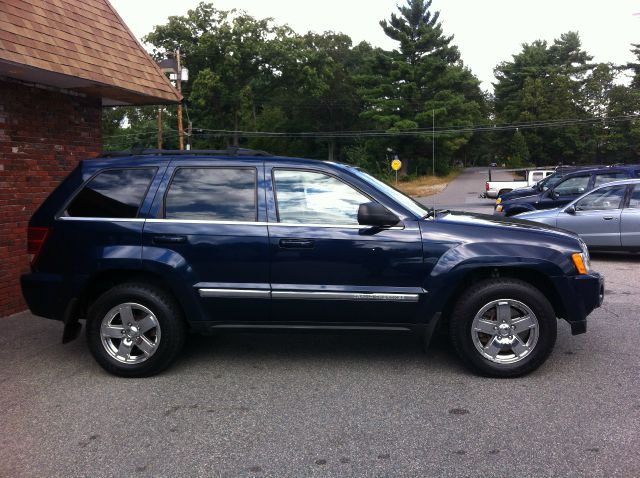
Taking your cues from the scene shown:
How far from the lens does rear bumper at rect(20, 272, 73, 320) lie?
4629 mm

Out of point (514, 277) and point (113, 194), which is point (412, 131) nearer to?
point (514, 277)

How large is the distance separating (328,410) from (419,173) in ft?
194

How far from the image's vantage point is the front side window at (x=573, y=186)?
13205 millimetres

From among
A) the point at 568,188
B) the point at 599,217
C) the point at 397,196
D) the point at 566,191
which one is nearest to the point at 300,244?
the point at 397,196

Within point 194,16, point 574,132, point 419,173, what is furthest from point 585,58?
point 194,16

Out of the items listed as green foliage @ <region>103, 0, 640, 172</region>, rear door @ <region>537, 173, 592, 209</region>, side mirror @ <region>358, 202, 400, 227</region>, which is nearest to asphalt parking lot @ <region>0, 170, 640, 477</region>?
side mirror @ <region>358, 202, 400, 227</region>

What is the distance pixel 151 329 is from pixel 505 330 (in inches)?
112

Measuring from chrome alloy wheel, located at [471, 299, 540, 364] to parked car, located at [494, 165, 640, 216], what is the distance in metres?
8.91

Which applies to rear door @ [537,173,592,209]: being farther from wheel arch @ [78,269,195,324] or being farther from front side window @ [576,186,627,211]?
wheel arch @ [78,269,195,324]

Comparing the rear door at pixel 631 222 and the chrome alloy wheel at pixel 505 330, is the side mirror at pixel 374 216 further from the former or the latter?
the rear door at pixel 631 222

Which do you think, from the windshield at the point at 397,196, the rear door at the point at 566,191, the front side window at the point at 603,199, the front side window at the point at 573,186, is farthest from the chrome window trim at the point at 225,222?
the front side window at the point at 573,186

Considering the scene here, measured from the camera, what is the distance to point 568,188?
44.2 feet

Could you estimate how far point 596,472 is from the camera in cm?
303

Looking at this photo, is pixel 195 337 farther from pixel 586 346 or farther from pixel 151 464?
pixel 586 346
